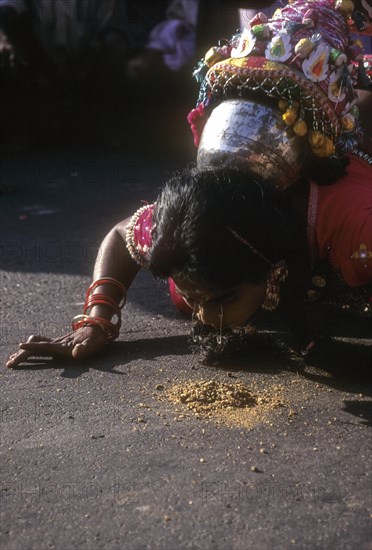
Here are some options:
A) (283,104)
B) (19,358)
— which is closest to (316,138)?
(283,104)

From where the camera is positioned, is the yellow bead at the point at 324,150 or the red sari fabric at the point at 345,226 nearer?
the red sari fabric at the point at 345,226

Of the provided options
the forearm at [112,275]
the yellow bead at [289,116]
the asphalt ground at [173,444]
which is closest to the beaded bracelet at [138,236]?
the forearm at [112,275]

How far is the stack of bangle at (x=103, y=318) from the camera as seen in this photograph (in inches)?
140

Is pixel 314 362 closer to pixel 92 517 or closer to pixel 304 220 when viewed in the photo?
pixel 304 220

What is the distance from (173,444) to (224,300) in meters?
0.49

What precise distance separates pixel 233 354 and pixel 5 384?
0.88 m

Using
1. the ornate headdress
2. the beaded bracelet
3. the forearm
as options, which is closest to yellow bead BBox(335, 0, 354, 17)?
the ornate headdress

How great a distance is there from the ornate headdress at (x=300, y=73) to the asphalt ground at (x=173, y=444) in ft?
2.73

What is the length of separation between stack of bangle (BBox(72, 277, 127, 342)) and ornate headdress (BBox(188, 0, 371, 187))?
79 centimetres

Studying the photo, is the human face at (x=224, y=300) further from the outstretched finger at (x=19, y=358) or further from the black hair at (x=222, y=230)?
the outstretched finger at (x=19, y=358)

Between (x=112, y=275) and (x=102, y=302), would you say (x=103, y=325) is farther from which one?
(x=112, y=275)

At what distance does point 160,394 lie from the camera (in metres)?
3.24

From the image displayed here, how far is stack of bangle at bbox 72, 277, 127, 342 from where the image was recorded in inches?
140

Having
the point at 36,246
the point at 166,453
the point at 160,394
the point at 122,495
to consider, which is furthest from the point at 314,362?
the point at 36,246
